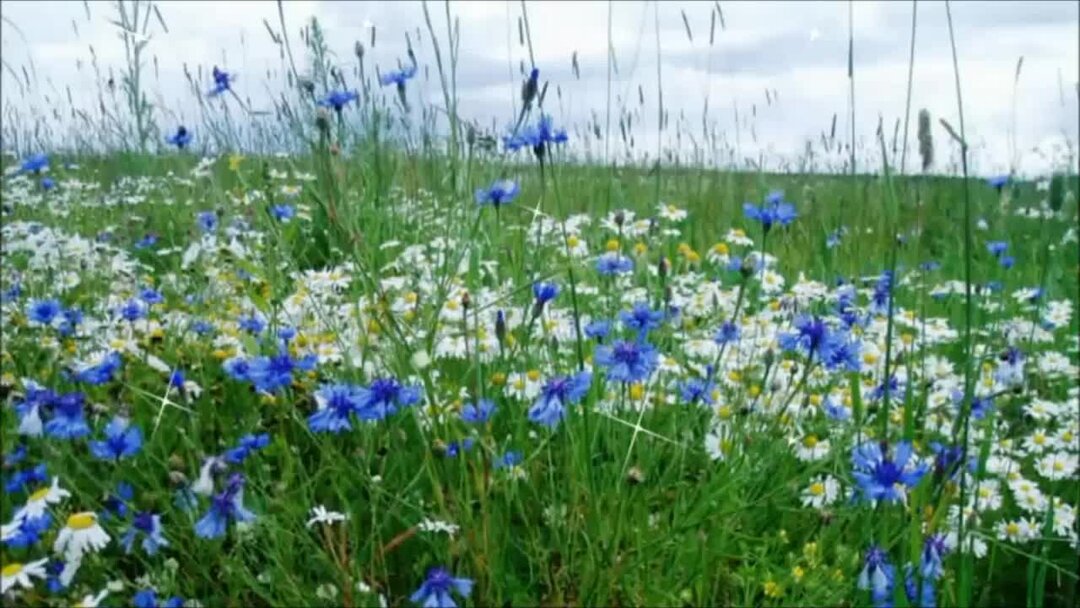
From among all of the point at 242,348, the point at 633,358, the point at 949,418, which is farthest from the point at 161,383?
the point at 949,418

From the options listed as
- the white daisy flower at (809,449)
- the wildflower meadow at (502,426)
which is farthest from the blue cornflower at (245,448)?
the white daisy flower at (809,449)

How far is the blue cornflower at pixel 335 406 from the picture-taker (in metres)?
1.57

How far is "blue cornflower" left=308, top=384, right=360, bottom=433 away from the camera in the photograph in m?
1.57

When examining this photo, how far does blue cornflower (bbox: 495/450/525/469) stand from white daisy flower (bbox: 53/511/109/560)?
50 cm

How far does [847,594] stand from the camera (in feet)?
5.69

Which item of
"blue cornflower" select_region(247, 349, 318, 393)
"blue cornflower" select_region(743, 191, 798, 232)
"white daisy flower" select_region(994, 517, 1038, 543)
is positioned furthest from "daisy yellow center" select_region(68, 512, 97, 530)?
"white daisy flower" select_region(994, 517, 1038, 543)

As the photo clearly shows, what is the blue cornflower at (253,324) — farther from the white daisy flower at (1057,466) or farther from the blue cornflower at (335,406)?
the white daisy flower at (1057,466)

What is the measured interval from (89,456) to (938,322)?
5.97 ft

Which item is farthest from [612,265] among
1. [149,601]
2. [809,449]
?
[149,601]

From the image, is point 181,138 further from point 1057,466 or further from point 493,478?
point 1057,466

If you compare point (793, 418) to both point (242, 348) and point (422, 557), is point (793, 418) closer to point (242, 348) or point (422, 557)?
point (422, 557)

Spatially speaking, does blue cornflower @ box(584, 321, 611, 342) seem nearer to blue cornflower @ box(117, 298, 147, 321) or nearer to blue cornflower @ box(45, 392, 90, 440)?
blue cornflower @ box(45, 392, 90, 440)

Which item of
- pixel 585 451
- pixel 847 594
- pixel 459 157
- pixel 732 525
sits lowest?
pixel 847 594

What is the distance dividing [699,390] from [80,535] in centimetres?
90
